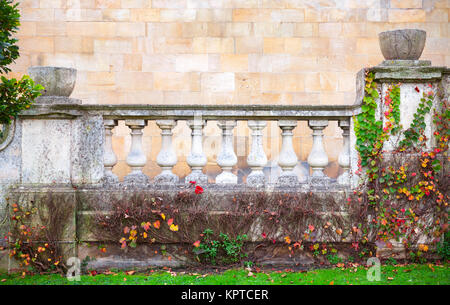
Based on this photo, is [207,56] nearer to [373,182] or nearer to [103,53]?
[103,53]

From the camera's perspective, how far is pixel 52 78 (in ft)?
14.9

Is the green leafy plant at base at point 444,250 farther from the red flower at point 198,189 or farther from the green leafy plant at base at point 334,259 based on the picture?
the red flower at point 198,189

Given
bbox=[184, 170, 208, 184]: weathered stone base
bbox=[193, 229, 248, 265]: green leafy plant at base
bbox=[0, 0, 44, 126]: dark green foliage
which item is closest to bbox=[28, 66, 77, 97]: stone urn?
bbox=[0, 0, 44, 126]: dark green foliage

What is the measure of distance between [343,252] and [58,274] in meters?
3.01

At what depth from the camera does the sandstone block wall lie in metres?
7.38

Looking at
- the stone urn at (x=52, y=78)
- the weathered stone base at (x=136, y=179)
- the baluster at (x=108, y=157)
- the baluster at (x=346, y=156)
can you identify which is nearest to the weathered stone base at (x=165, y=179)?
the weathered stone base at (x=136, y=179)

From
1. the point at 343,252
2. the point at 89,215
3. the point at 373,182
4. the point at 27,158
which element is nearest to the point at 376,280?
the point at 343,252

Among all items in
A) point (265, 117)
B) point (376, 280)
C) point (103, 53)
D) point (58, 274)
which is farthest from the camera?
point (103, 53)

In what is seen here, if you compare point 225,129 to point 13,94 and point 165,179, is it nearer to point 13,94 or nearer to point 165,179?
point 165,179

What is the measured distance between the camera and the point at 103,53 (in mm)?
7402

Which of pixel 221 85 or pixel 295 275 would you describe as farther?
pixel 221 85

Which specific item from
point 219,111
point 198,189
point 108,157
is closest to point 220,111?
point 219,111

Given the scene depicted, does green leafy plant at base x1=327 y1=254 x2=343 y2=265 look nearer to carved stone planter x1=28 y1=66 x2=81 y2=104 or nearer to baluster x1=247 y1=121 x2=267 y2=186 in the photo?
baluster x1=247 y1=121 x2=267 y2=186

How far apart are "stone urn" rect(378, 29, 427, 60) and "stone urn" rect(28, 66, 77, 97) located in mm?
3441
